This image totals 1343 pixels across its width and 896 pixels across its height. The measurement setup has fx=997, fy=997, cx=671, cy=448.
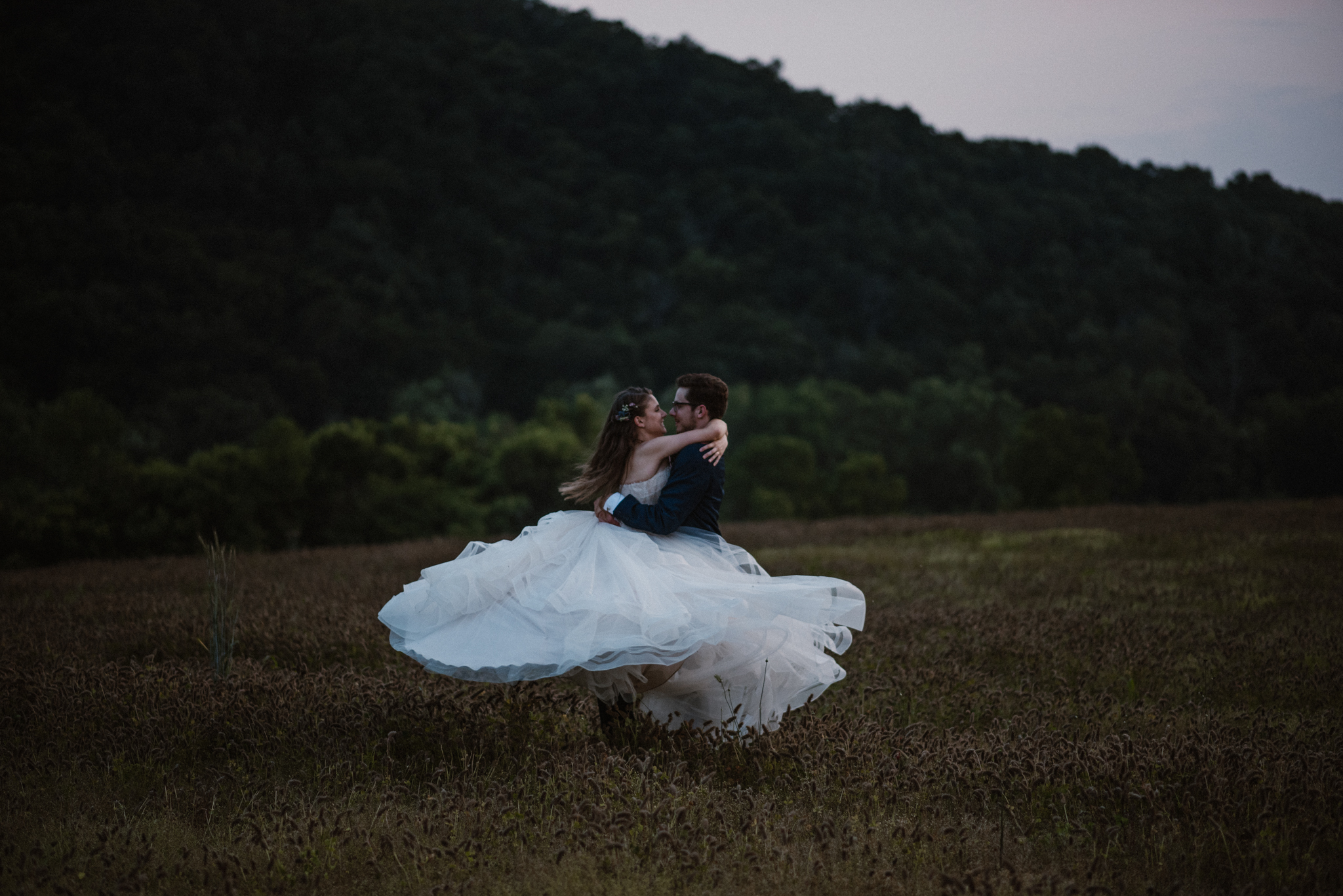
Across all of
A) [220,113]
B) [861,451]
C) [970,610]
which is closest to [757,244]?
[861,451]

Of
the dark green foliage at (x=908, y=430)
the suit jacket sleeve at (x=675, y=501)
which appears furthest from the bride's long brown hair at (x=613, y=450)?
the dark green foliage at (x=908, y=430)

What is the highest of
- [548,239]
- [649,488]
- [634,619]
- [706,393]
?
[548,239]

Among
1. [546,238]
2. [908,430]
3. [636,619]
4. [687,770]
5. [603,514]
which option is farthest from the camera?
[546,238]

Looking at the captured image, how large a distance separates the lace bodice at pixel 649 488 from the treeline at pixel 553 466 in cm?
1937

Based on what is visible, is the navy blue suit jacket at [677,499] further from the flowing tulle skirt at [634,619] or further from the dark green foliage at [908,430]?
the dark green foliage at [908,430]

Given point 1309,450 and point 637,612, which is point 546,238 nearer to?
point 1309,450

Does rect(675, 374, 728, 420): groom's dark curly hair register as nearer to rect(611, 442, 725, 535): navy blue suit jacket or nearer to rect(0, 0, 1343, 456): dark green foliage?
rect(611, 442, 725, 535): navy blue suit jacket

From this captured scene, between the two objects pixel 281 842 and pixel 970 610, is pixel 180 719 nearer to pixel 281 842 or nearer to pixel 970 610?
pixel 281 842

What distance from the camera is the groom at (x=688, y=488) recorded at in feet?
16.3

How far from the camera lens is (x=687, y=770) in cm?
470

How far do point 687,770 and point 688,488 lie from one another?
4.43ft

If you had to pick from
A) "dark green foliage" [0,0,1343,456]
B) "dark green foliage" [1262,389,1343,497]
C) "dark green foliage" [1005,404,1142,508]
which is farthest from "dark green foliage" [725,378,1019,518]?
"dark green foliage" [1262,389,1343,497]

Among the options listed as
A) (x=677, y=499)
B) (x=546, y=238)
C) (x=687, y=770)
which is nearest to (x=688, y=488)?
(x=677, y=499)

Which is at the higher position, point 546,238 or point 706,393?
point 546,238
